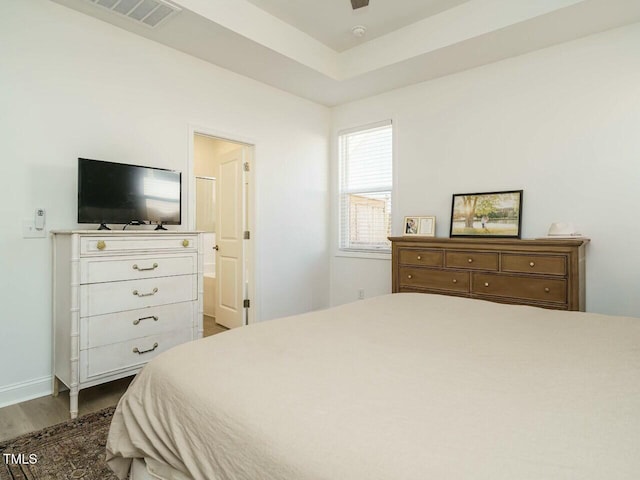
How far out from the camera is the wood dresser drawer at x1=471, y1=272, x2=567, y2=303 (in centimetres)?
271

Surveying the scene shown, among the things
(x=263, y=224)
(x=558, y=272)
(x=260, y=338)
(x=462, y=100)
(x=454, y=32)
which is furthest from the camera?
(x=263, y=224)

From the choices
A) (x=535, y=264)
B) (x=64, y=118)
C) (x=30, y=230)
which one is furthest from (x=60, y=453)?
(x=535, y=264)

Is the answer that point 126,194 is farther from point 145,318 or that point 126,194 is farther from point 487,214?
point 487,214

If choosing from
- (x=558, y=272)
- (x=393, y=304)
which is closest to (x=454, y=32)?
(x=558, y=272)

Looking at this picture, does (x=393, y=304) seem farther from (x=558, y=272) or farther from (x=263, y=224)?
(x=263, y=224)

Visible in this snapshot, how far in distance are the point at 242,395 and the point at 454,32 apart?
3320 millimetres

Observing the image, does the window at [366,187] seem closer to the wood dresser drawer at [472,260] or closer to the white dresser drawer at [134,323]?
the wood dresser drawer at [472,260]

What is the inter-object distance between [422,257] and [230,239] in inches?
84.8

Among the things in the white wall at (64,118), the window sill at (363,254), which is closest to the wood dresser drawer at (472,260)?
the window sill at (363,254)

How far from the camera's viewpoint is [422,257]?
3434 millimetres

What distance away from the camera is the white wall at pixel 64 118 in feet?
7.85

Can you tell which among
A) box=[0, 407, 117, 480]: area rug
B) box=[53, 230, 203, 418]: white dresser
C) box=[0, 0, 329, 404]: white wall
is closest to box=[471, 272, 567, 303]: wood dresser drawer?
box=[0, 0, 329, 404]: white wall

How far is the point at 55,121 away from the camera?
256cm

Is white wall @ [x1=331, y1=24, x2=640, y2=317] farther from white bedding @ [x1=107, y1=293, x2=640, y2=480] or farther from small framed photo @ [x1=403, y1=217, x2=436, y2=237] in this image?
white bedding @ [x1=107, y1=293, x2=640, y2=480]
